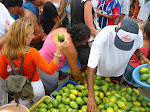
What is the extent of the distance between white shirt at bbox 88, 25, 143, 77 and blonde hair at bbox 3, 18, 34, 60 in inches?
34.7

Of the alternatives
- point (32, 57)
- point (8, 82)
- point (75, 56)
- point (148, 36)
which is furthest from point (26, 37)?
point (148, 36)

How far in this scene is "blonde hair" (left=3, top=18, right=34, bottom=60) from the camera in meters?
1.58

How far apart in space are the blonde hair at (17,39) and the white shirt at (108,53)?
0.88 m

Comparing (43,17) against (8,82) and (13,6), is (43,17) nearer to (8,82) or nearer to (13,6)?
(13,6)

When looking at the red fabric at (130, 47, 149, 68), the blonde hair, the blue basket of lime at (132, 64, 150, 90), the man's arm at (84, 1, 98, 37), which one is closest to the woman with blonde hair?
the blonde hair

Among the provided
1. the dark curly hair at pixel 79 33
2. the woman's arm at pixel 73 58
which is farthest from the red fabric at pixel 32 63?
the dark curly hair at pixel 79 33

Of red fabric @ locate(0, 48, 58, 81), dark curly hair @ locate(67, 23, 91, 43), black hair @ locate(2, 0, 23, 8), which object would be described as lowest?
red fabric @ locate(0, 48, 58, 81)

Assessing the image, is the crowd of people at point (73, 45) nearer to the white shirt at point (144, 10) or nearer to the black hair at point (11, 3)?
the black hair at point (11, 3)

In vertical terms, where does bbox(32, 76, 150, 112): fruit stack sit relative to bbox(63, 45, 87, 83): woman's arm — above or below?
below

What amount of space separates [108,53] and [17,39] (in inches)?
50.8

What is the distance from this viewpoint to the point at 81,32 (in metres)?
2.27

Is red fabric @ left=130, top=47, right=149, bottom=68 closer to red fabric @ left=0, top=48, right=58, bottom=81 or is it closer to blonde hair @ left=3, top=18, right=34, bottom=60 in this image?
red fabric @ left=0, top=48, right=58, bottom=81

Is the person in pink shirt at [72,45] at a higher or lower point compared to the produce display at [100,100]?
higher

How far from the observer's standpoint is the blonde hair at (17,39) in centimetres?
158
